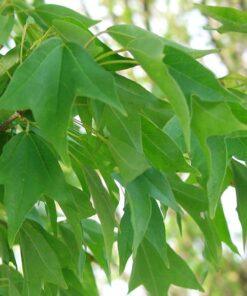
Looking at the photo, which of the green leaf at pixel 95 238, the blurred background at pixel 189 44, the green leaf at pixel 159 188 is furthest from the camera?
the blurred background at pixel 189 44

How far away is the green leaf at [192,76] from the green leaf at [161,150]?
0.12m

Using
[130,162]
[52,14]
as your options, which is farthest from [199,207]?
[52,14]

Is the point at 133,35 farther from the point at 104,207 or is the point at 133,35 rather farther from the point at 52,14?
the point at 104,207

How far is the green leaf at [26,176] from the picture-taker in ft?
3.39

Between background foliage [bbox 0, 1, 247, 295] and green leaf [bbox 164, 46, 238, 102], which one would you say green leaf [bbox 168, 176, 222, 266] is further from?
green leaf [bbox 164, 46, 238, 102]

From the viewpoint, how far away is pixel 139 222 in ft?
3.35

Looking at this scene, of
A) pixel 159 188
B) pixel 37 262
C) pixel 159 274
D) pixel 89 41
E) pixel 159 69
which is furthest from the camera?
pixel 159 274

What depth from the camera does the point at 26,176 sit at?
1.06m

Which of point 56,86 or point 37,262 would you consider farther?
point 37,262

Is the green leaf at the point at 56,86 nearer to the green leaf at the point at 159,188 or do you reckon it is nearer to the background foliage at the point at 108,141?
the background foliage at the point at 108,141

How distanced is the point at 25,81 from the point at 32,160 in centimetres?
17

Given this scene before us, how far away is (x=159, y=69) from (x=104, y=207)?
297 mm

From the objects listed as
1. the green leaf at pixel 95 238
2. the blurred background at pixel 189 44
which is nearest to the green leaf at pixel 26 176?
the green leaf at pixel 95 238

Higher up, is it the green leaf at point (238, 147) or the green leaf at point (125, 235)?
the green leaf at point (238, 147)
